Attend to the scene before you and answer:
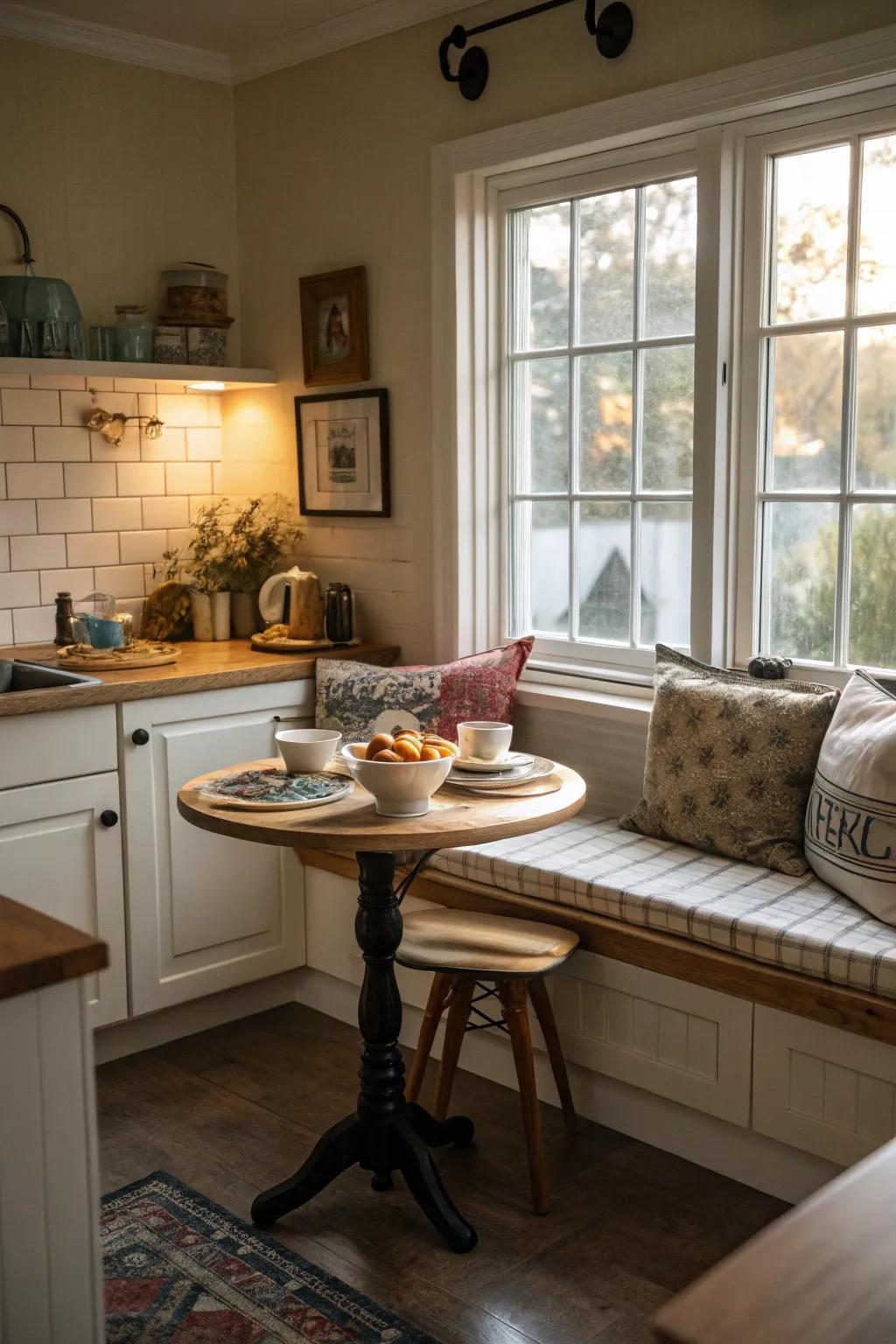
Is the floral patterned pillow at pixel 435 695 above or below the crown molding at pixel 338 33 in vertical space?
below

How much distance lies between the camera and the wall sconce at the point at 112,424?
150 inches

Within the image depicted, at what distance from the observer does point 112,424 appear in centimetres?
386

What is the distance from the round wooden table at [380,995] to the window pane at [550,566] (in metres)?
0.92

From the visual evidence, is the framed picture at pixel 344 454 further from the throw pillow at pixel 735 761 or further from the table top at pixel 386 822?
the table top at pixel 386 822

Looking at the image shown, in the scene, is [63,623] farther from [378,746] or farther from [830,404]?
[830,404]

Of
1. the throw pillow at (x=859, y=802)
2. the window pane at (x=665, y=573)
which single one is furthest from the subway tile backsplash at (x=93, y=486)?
the throw pillow at (x=859, y=802)

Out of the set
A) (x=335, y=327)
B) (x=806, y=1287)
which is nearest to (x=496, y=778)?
(x=806, y=1287)

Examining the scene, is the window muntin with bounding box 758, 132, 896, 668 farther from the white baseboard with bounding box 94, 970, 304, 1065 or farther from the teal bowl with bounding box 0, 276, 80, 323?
the teal bowl with bounding box 0, 276, 80, 323

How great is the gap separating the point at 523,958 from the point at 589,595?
1162 millimetres

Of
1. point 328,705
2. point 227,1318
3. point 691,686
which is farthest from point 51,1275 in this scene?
point 328,705

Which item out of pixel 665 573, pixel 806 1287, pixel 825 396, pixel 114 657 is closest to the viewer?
pixel 806 1287

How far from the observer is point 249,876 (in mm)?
3531

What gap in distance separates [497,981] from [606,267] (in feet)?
5.91

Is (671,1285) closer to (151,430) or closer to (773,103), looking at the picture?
(773,103)
